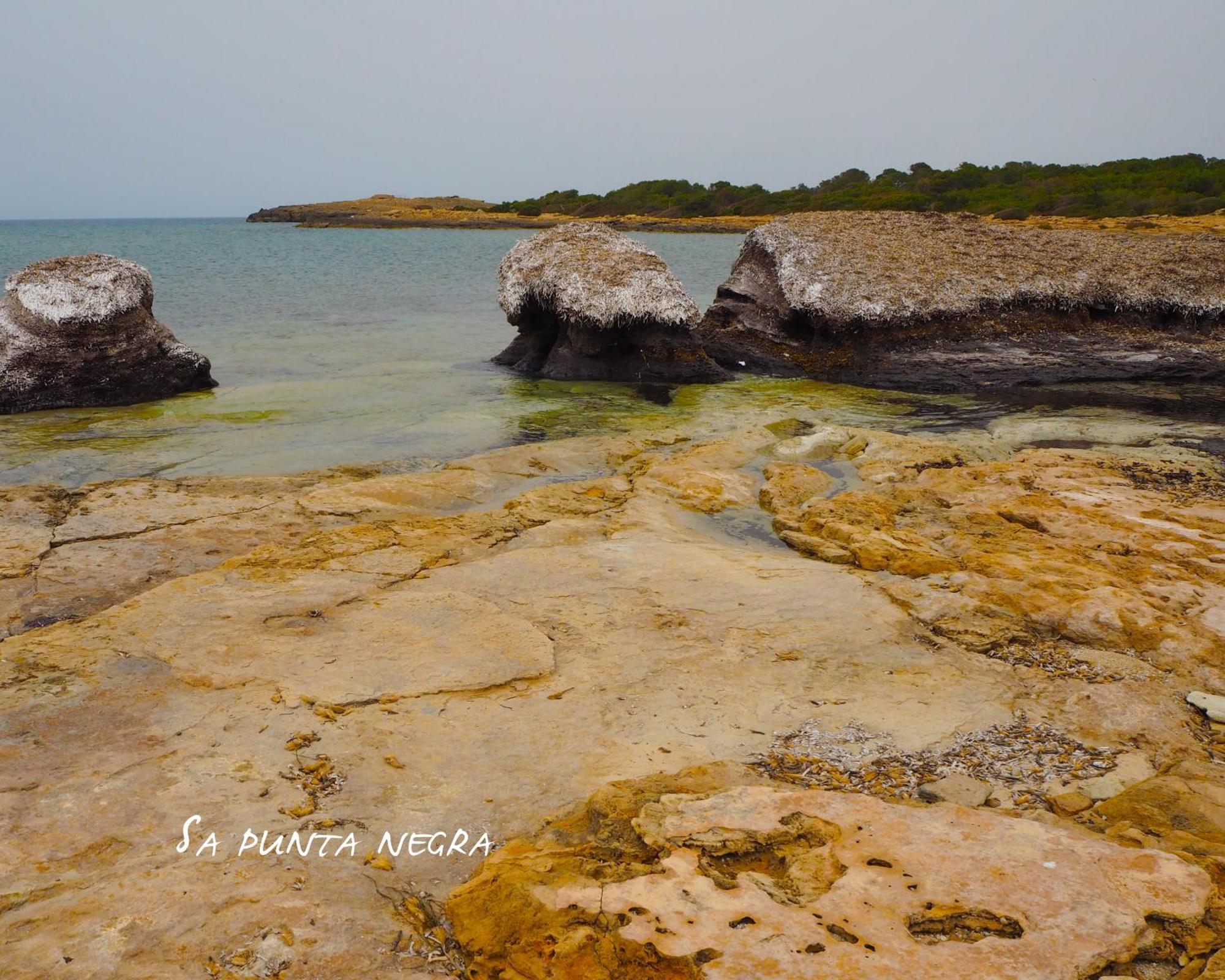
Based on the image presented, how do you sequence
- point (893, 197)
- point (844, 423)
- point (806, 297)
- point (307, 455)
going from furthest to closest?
1. point (893, 197)
2. point (806, 297)
3. point (844, 423)
4. point (307, 455)

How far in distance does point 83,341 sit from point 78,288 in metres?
0.83

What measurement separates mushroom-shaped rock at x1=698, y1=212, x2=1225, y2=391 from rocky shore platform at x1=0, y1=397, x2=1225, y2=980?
19.6ft

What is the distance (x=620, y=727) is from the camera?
4.10m

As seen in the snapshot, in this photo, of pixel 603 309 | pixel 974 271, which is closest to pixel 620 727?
pixel 603 309

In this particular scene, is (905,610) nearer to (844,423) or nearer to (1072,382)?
(844,423)

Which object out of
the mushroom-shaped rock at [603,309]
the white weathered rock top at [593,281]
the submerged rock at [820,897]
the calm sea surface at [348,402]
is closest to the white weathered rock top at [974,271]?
the calm sea surface at [348,402]

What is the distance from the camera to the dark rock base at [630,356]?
1395 centimetres

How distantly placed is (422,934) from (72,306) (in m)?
12.3

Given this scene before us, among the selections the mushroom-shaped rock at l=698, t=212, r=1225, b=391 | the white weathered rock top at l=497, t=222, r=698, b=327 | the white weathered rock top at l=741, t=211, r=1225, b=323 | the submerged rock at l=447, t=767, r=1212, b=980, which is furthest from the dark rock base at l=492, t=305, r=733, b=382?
the submerged rock at l=447, t=767, r=1212, b=980

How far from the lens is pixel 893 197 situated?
5325cm

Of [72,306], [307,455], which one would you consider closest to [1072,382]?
[307,455]

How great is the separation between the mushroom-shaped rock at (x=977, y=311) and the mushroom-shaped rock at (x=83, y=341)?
8.46m

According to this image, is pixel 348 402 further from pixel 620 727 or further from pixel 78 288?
pixel 620 727

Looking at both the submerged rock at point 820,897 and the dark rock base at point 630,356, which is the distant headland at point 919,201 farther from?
the submerged rock at point 820,897
